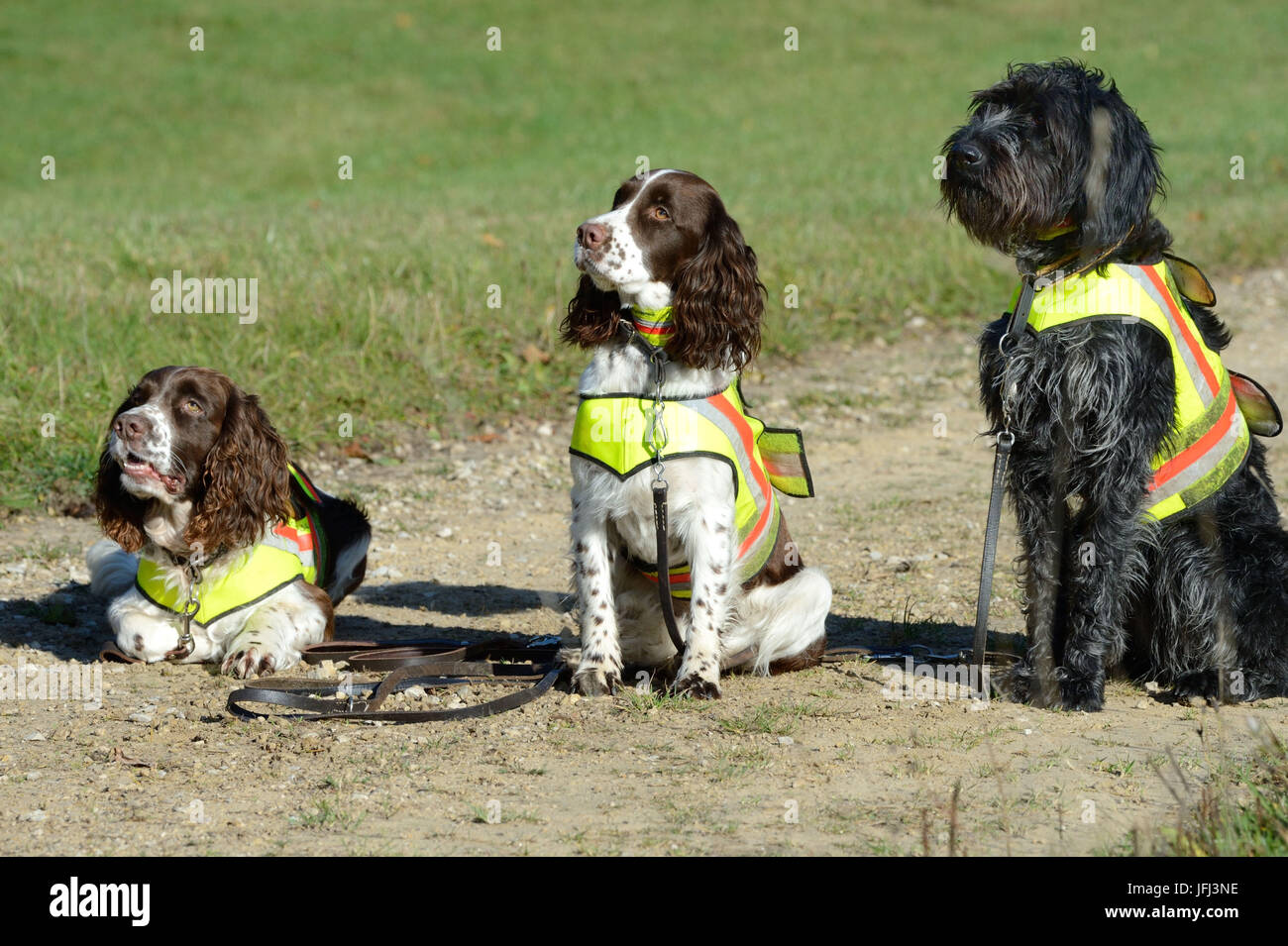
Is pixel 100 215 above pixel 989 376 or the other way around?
above

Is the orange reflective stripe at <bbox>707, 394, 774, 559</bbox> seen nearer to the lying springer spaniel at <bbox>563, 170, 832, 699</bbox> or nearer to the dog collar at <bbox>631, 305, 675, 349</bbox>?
the lying springer spaniel at <bbox>563, 170, 832, 699</bbox>

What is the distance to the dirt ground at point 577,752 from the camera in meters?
3.48

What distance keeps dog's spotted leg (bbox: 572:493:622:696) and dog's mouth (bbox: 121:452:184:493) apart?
153cm

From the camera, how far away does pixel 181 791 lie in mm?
3832

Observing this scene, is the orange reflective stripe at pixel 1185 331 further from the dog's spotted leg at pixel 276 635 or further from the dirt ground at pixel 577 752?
the dog's spotted leg at pixel 276 635

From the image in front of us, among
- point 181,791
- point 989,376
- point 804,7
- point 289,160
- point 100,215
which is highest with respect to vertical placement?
point 804,7

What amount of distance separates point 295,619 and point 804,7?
2952 cm

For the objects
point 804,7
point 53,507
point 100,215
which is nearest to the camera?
point 53,507

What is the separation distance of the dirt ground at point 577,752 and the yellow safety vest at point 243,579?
26 cm

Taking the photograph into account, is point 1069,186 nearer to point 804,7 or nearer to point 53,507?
point 53,507

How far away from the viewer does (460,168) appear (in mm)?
20984

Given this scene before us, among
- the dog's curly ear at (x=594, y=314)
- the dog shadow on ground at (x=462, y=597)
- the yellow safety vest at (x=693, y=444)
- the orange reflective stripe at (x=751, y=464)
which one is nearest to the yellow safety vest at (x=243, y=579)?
the dog shadow on ground at (x=462, y=597)
